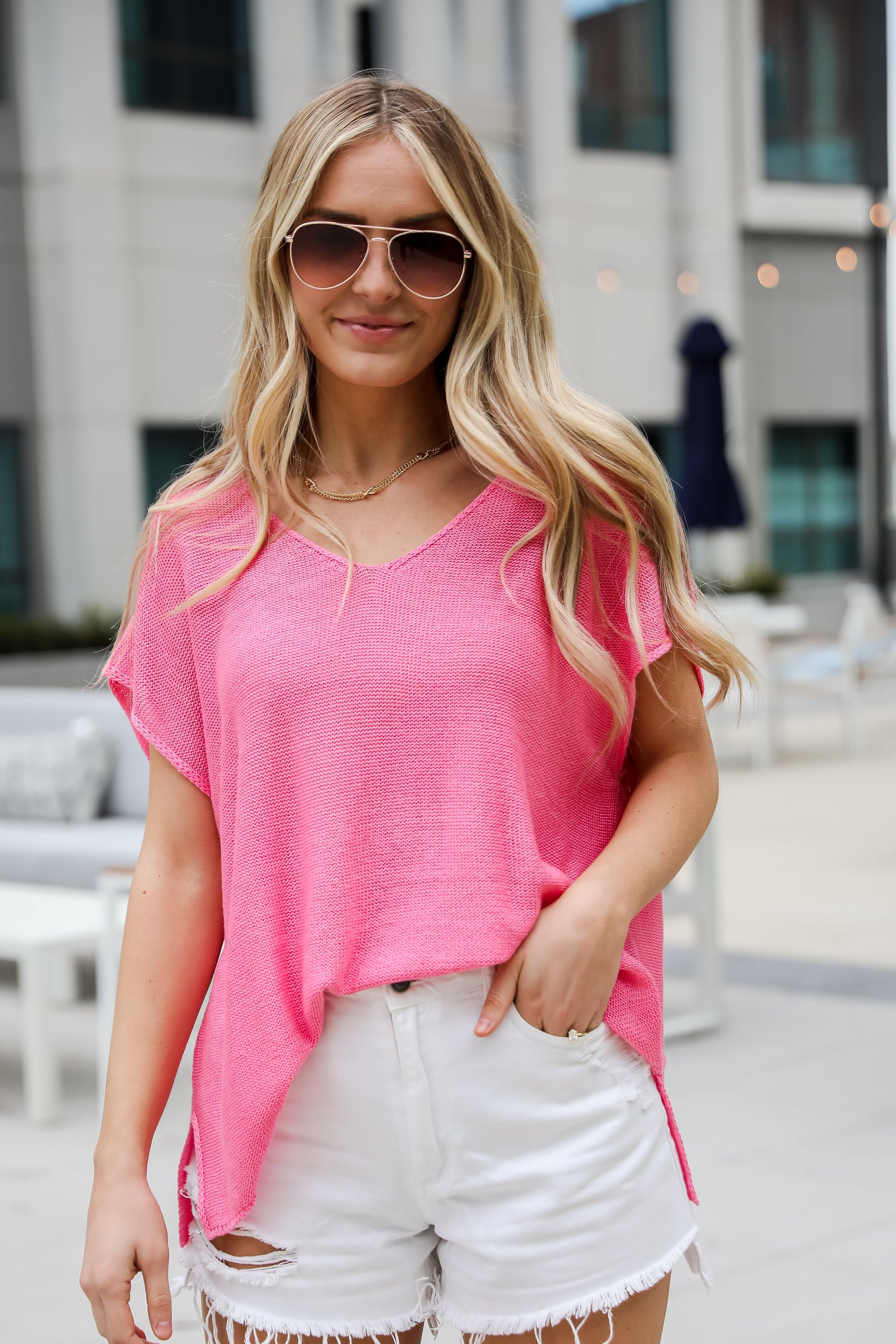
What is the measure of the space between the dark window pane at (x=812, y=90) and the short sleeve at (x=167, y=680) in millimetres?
19347

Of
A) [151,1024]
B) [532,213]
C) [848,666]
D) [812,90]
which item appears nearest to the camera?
[151,1024]

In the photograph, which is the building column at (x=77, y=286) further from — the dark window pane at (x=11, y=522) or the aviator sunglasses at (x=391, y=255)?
the aviator sunglasses at (x=391, y=255)

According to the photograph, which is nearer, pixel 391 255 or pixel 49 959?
pixel 391 255

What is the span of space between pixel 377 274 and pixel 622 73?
717 inches

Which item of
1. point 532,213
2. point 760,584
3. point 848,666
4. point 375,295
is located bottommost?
point 760,584

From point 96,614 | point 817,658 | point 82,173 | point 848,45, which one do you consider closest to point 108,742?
point 817,658

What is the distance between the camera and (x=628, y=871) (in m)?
1.39

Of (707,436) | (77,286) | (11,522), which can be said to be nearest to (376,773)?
(707,436)

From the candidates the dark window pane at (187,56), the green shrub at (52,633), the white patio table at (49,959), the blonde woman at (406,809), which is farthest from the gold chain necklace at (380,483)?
the dark window pane at (187,56)

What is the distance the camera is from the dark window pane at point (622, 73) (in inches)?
716

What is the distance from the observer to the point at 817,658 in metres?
11.6

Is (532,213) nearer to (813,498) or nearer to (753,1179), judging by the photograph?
(813,498)

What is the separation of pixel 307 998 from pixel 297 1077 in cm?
9

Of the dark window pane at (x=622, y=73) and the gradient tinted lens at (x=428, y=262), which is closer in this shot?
the gradient tinted lens at (x=428, y=262)
